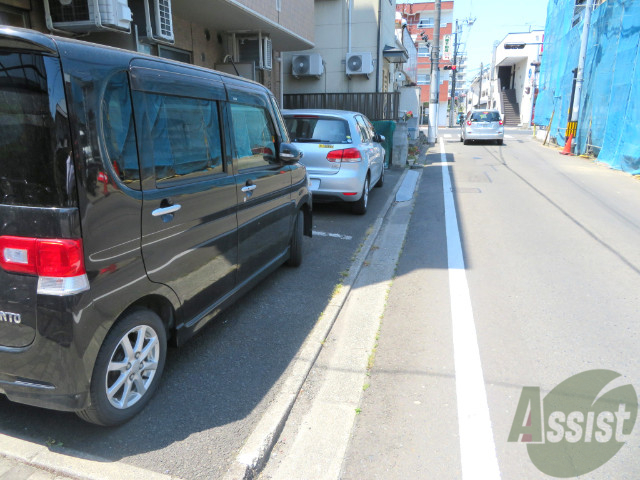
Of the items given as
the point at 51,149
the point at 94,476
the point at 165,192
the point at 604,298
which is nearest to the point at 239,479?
the point at 94,476

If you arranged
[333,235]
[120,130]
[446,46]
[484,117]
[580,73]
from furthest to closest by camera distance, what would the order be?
1. [446,46]
2. [484,117]
3. [580,73]
4. [333,235]
5. [120,130]

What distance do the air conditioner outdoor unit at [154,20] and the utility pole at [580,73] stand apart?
16858 millimetres

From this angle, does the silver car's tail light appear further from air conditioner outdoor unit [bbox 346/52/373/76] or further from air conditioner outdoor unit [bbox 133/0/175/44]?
air conditioner outdoor unit [bbox 346/52/373/76]

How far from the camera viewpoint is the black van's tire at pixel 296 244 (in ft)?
17.9

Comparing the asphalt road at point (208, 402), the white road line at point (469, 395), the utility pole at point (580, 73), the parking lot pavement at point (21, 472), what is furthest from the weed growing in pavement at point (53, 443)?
the utility pole at point (580, 73)

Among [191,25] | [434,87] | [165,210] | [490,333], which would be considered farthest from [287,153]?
[434,87]

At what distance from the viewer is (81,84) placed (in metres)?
2.35

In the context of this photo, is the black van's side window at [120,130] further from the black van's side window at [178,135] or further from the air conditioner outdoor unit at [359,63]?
the air conditioner outdoor unit at [359,63]

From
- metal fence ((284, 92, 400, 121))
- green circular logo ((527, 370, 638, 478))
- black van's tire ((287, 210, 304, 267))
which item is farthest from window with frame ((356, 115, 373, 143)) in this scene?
metal fence ((284, 92, 400, 121))

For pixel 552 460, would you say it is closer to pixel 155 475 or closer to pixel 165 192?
pixel 155 475

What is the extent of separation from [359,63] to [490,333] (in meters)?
15.1

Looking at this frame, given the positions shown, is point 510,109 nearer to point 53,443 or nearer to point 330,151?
point 330,151

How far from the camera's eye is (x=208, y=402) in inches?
121

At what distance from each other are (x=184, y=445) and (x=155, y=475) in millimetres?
257
